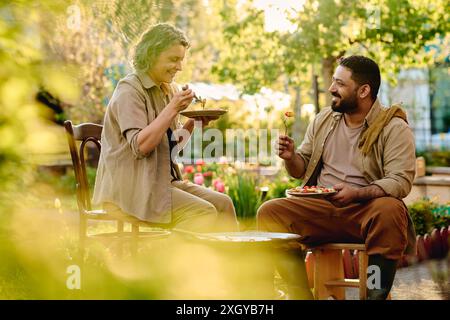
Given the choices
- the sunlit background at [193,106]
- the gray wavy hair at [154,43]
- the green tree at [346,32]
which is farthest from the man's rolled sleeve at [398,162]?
the green tree at [346,32]

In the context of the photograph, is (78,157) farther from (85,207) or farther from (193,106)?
(193,106)

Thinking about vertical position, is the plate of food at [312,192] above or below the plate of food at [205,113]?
below

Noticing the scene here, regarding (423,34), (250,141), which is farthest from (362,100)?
(250,141)

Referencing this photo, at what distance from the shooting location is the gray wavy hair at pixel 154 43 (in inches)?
137

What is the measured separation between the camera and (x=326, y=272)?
3.82 meters

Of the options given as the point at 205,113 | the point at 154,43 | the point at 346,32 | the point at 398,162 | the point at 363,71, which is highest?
the point at 346,32

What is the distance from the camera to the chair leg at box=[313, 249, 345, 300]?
379 centimetres

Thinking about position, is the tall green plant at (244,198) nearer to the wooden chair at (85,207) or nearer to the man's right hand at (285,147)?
the wooden chair at (85,207)

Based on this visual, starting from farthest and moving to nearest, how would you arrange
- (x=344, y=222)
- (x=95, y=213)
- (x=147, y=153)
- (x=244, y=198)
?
(x=244, y=198), (x=95, y=213), (x=344, y=222), (x=147, y=153)

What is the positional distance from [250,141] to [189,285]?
1277 centimetres

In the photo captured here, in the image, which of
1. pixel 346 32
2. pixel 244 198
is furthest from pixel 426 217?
pixel 346 32

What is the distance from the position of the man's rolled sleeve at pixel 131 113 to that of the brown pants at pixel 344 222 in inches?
29.2

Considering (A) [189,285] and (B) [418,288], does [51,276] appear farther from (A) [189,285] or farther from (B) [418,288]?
(B) [418,288]

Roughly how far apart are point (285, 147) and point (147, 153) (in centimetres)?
73
